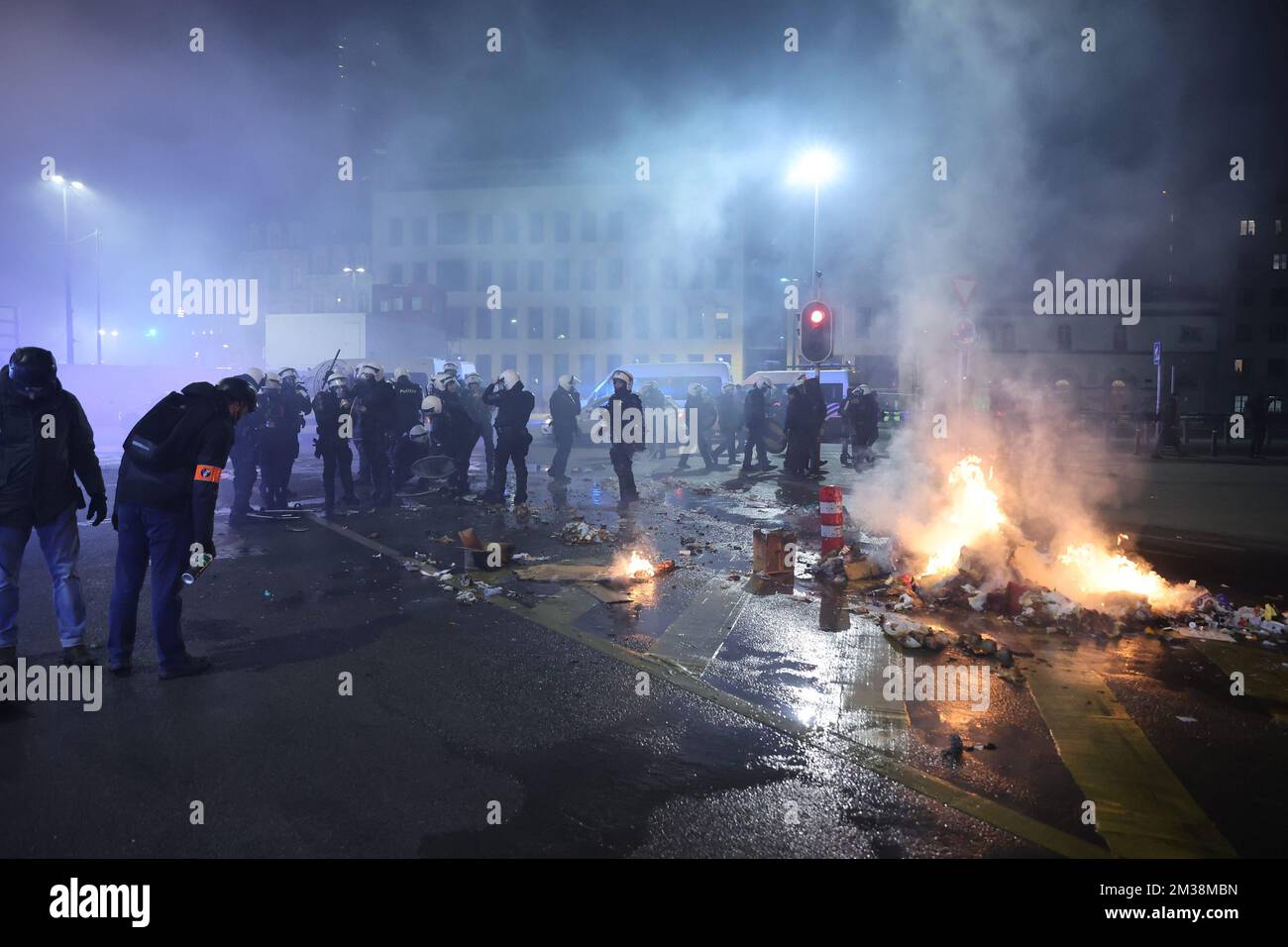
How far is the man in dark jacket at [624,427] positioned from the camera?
39.5 feet

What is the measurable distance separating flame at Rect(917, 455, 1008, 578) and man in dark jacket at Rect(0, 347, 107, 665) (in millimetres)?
6178

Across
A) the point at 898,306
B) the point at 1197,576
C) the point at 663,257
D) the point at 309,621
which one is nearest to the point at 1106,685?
the point at 1197,576

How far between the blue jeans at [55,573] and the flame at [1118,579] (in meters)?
6.88

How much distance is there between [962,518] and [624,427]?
218 inches

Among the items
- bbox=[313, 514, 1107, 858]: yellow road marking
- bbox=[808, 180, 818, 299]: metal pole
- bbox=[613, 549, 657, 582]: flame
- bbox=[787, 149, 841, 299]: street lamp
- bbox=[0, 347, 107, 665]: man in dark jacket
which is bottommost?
bbox=[313, 514, 1107, 858]: yellow road marking

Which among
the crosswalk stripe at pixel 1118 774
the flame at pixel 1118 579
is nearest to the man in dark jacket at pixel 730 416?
the flame at pixel 1118 579

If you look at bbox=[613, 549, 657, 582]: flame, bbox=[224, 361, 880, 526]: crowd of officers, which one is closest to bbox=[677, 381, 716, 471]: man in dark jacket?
bbox=[224, 361, 880, 526]: crowd of officers

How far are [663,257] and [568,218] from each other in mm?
7082

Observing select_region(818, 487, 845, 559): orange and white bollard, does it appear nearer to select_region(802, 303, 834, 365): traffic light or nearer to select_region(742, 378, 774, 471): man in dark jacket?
select_region(802, 303, 834, 365): traffic light

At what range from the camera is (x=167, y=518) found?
4.61m

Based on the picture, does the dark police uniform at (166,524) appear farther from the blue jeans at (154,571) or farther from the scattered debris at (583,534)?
the scattered debris at (583,534)

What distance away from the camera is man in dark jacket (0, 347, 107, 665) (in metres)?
4.60

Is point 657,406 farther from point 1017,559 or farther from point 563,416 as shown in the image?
point 1017,559

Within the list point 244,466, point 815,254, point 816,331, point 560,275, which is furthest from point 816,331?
point 560,275
